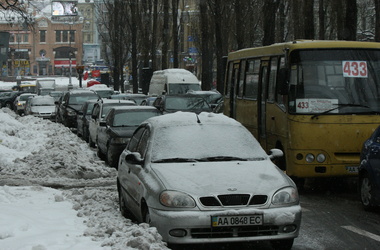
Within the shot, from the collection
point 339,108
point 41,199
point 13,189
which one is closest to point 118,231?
A: point 41,199

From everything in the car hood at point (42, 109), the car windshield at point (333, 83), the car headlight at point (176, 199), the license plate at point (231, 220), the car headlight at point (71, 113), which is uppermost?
the car windshield at point (333, 83)

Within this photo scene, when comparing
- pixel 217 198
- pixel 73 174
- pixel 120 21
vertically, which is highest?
pixel 120 21

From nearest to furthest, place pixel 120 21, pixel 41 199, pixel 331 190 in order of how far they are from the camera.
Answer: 1. pixel 41 199
2. pixel 331 190
3. pixel 120 21

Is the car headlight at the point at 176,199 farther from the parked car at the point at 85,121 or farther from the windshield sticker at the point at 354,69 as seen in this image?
the parked car at the point at 85,121

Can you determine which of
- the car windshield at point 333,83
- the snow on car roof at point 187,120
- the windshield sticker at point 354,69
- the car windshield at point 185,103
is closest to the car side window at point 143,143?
the snow on car roof at point 187,120

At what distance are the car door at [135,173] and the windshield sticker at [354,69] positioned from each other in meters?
4.61

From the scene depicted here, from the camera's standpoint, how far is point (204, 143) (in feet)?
30.2

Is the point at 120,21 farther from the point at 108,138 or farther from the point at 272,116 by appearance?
the point at 272,116

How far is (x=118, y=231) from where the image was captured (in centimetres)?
802

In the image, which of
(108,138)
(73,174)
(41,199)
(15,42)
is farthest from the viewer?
(15,42)

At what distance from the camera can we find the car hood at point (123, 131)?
60.4 ft

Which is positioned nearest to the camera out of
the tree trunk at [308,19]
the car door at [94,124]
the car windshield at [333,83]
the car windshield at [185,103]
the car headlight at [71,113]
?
the car windshield at [333,83]

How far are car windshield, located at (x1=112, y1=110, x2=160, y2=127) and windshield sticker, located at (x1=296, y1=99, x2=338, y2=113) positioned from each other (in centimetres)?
690

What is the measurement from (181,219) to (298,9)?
3752cm
